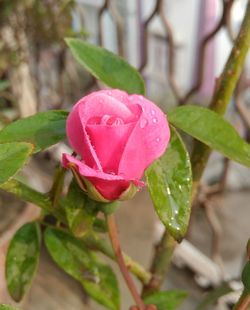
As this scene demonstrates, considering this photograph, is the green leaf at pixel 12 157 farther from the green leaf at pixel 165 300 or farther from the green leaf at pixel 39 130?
the green leaf at pixel 165 300

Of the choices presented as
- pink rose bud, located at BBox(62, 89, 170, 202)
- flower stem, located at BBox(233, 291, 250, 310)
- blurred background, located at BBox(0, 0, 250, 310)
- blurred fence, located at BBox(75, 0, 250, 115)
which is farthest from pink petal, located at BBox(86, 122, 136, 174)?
blurred fence, located at BBox(75, 0, 250, 115)

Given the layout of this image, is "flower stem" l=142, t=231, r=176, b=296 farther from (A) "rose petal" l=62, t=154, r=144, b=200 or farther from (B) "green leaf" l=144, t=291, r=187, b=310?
A: (A) "rose petal" l=62, t=154, r=144, b=200

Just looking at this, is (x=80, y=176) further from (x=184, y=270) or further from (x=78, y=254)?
(x=184, y=270)

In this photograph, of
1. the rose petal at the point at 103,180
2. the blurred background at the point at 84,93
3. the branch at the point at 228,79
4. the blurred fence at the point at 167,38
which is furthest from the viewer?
the blurred fence at the point at 167,38

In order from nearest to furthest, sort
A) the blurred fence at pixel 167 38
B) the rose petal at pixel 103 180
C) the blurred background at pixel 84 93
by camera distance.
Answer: the rose petal at pixel 103 180 → the blurred background at pixel 84 93 → the blurred fence at pixel 167 38

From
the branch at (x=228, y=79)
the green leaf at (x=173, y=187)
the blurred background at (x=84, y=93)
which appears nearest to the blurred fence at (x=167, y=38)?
the blurred background at (x=84, y=93)

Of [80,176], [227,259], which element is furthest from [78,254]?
[227,259]
